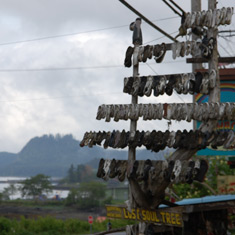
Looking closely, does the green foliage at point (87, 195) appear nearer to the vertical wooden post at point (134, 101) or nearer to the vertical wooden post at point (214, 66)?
the vertical wooden post at point (134, 101)

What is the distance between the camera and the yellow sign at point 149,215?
10414 mm

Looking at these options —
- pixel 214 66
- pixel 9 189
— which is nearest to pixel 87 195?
pixel 9 189

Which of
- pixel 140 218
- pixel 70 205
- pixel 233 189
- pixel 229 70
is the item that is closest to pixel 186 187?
pixel 233 189

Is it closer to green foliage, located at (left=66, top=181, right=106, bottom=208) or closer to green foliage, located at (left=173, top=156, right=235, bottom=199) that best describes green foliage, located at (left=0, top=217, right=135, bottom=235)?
green foliage, located at (left=173, top=156, right=235, bottom=199)

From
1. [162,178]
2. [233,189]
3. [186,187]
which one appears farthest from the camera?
[186,187]

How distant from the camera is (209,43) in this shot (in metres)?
10.7

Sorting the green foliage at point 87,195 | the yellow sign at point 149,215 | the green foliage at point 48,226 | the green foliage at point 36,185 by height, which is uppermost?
the green foliage at point 36,185

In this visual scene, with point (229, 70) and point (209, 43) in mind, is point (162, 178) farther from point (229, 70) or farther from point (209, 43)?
point (229, 70)

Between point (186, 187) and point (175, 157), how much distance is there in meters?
16.2

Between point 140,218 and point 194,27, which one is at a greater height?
point 194,27

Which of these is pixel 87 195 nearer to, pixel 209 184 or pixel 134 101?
pixel 209 184

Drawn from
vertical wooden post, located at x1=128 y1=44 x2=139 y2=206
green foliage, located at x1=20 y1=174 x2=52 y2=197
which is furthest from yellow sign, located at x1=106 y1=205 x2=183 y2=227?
green foliage, located at x1=20 y1=174 x2=52 y2=197

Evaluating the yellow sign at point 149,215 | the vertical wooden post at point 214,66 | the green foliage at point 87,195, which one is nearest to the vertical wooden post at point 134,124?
the yellow sign at point 149,215

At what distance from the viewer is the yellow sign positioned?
10414 millimetres
